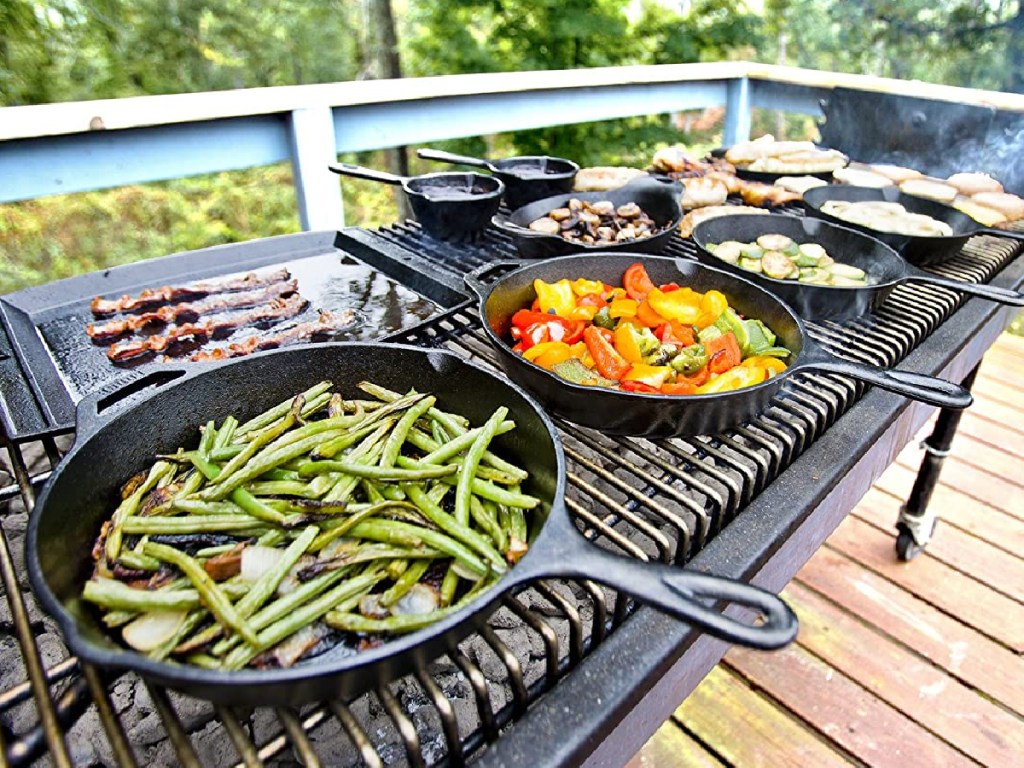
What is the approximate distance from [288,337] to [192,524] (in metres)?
1.48

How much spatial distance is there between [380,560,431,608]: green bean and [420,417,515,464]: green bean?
1.03 ft

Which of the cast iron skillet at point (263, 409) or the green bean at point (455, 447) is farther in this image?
the green bean at point (455, 447)

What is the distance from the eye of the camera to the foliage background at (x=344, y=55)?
12.1 meters

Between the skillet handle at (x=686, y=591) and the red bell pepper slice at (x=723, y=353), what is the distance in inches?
47.6

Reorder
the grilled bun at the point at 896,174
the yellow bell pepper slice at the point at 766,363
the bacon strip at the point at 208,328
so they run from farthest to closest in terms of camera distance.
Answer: the grilled bun at the point at 896,174
the bacon strip at the point at 208,328
the yellow bell pepper slice at the point at 766,363

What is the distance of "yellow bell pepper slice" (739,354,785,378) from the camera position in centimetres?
223

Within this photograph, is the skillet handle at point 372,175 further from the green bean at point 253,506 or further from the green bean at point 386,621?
the green bean at point 386,621

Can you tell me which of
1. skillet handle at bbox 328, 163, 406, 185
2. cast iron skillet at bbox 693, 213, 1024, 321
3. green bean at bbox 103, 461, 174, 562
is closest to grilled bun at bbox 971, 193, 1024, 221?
cast iron skillet at bbox 693, 213, 1024, 321

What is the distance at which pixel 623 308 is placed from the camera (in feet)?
8.49

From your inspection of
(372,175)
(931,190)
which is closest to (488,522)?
(372,175)

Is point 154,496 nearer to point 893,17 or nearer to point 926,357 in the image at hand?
point 926,357

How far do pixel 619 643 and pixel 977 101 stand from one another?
232 inches

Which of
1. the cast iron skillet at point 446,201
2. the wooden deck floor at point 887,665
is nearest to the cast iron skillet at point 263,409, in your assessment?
the cast iron skillet at point 446,201

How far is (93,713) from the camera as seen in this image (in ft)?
6.42
